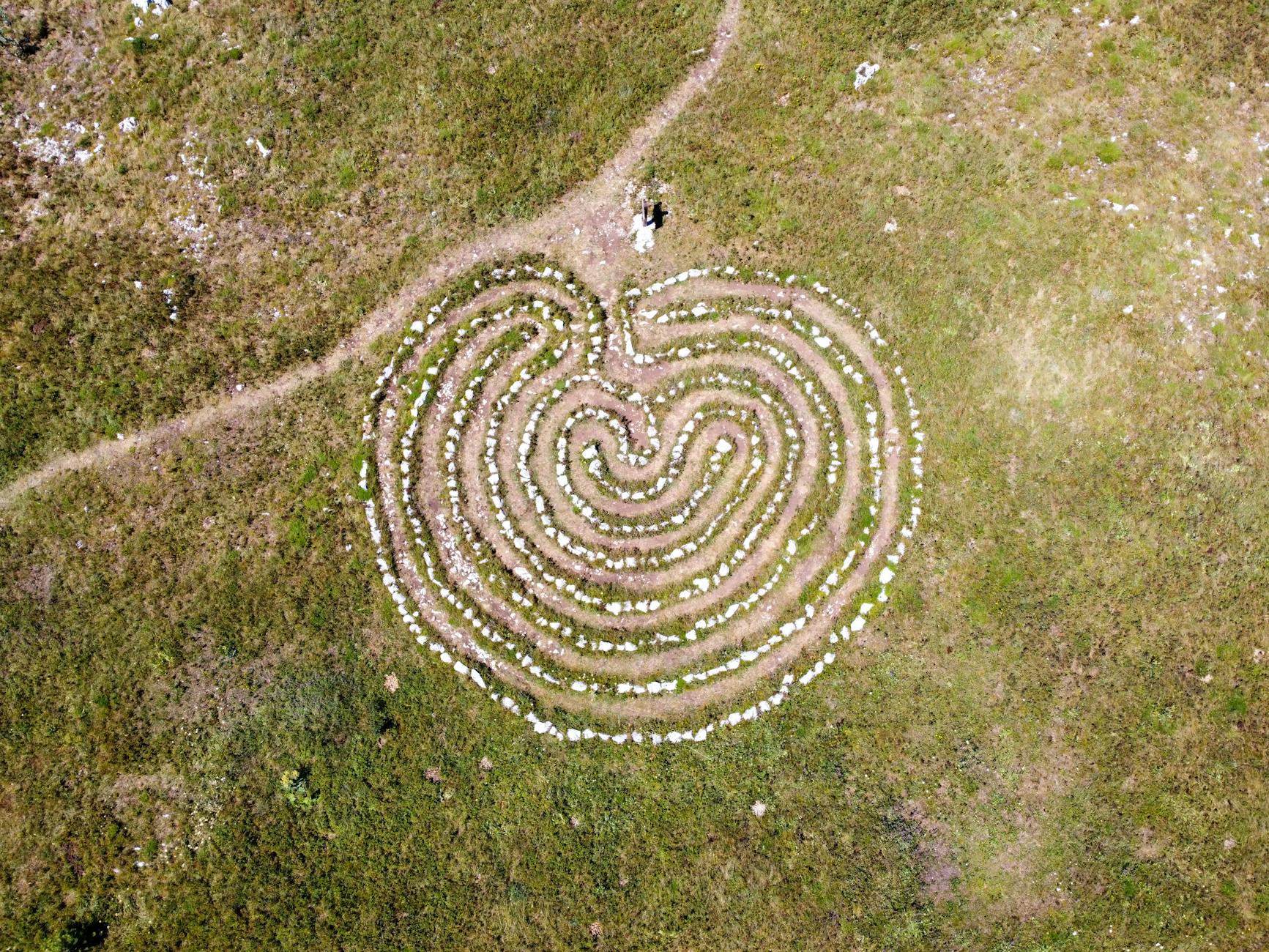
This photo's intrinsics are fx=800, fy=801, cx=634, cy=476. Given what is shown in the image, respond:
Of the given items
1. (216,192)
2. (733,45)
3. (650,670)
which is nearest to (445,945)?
(650,670)

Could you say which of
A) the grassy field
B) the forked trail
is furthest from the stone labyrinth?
the grassy field

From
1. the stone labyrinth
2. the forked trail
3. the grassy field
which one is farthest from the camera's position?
the forked trail

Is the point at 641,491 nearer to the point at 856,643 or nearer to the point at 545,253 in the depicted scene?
the point at 856,643

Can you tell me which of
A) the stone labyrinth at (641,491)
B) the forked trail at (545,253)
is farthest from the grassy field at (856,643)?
the stone labyrinth at (641,491)

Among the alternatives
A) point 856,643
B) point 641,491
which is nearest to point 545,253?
point 641,491

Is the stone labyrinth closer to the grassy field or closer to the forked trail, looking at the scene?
the forked trail

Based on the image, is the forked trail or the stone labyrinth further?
the forked trail

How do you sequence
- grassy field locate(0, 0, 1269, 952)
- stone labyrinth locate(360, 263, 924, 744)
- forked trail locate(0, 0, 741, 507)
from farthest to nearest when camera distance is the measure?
forked trail locate(0, 0, 741, 507), stone labyrinth locate(360, 263, 924, 744), grassy field locate(0, 0, 1269, 952)
